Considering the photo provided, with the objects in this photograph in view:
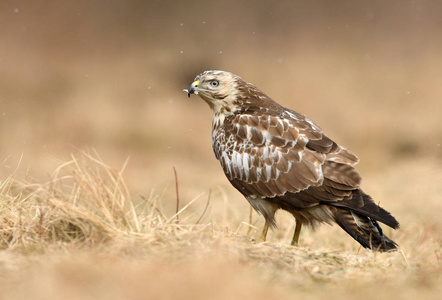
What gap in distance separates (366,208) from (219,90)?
5.88ft

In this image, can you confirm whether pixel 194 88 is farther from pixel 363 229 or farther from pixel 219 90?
pixel 363 229

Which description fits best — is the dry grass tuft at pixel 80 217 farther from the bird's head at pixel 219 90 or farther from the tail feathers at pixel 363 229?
the bird's head at pixel 219 90

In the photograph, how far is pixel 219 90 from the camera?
6223 millimetres

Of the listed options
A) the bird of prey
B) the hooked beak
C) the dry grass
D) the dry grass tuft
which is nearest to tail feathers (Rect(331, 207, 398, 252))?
the bird of prey

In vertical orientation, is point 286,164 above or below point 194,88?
below

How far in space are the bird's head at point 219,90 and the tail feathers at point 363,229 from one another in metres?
1.44

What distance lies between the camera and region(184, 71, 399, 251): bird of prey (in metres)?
5.41

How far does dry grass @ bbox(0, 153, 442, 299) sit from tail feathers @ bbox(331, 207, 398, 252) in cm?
12

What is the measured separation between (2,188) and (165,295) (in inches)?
103

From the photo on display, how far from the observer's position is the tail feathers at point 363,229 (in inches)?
208

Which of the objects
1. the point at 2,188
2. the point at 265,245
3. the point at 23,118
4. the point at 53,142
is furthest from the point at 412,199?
the point at 23,118

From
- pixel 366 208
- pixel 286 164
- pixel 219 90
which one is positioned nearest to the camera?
pixel 366 208

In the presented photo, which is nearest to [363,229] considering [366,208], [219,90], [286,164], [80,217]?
[366,208]

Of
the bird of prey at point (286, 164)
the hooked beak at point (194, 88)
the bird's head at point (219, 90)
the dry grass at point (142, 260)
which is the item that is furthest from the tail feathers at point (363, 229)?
the hooked beak at point (194, 88)
